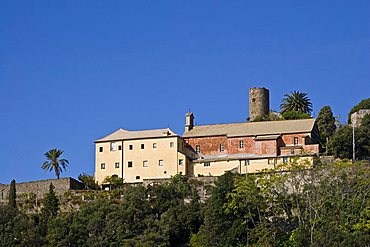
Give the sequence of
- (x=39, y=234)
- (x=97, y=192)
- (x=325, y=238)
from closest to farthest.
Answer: (x=325, y=238) < (x=39, y=234) < (x=97, y=192)

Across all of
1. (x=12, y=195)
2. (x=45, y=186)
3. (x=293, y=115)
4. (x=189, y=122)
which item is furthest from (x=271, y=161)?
(x=12, y=195)

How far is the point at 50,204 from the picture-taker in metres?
91.7

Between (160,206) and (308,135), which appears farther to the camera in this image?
→ (308,135)

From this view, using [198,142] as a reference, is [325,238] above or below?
below

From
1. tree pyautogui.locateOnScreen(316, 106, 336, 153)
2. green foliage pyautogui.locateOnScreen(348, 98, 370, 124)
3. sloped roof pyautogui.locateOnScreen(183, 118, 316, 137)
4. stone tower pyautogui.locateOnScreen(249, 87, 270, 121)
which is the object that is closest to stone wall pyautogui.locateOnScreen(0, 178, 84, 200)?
sloped roof pyautogui.locateOnScreen(183, 118, 316, 137)

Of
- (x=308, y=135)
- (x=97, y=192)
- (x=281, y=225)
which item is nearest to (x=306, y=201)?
(x=281, y=225)

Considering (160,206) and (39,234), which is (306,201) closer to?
(160,206)

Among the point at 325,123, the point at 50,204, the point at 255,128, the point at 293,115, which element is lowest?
the point at 50,204

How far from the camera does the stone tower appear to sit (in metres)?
118

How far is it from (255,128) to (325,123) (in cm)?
1028

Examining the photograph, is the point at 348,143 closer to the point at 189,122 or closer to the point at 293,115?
the point at 293,115

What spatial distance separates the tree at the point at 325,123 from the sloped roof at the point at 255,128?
156 inches

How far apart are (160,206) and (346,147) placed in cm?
2019

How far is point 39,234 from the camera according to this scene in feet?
277
